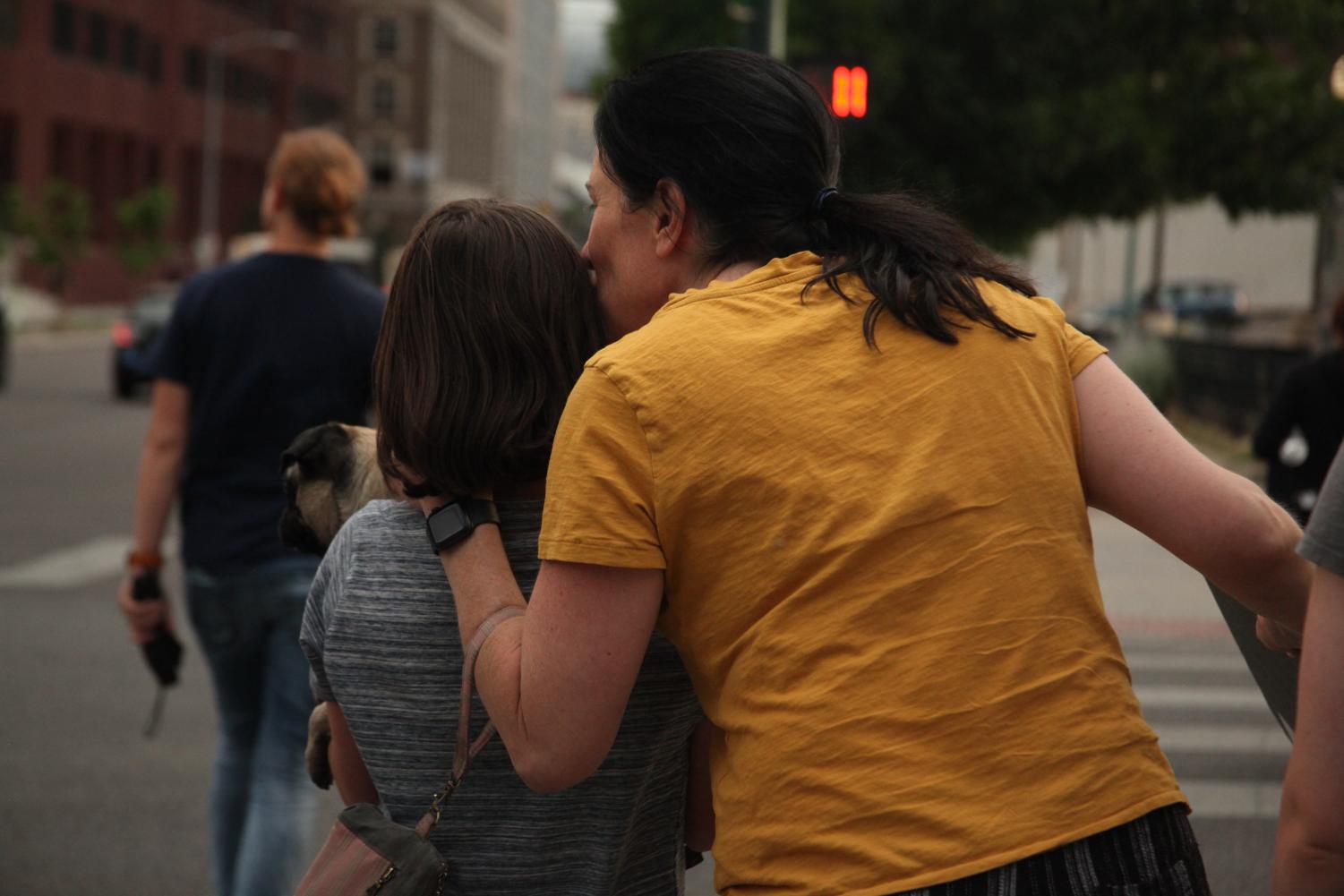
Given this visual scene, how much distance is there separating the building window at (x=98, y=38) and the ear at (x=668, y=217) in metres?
60.3

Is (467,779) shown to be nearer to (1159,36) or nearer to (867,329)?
(867,329)

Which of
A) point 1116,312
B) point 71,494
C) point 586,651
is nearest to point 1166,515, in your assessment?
point 586,651

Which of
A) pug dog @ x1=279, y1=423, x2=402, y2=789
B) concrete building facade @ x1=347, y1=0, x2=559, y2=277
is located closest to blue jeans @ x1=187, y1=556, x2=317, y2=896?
pug dog @ x1=279, y1=423, x2=402, y2=789

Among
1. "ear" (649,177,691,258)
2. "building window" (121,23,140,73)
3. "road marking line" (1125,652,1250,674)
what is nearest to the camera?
"ear" (649,177,691,258)

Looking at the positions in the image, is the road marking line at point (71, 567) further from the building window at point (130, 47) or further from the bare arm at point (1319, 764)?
the building window at point (130, 47)

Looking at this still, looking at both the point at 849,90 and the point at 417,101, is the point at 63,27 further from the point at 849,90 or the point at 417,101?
the point at 417,101

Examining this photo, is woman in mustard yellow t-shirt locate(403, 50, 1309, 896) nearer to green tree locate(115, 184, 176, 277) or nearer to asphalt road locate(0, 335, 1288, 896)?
asphalt road locate(0, 335, 1288, 896)

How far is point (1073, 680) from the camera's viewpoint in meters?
1.83

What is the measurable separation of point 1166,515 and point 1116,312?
64.4 m

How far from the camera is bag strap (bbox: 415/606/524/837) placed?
1.98 meters

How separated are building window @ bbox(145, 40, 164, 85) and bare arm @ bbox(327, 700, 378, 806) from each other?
6558 centimetres

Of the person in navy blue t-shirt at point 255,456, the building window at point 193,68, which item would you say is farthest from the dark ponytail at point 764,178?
the building window at point 193,68

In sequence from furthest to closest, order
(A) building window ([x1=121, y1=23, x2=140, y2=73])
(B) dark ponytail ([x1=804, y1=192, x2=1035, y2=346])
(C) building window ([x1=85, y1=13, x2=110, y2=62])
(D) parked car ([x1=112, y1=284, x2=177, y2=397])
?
(A) building window ([x1=121, y1=23, x2=140, y2=73]) → (C) building window ([x1=85, y1=13, x2=110, y2=62]) → (D) parked car ([x1=112, y1=284, x2=177, y2=397]) → (B) dark ponytail ([x1=804, y1=192, x2=1035, y2=346])

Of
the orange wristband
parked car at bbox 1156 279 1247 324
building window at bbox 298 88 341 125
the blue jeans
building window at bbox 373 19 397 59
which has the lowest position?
parked car at bbox 1156 279 1247 324
